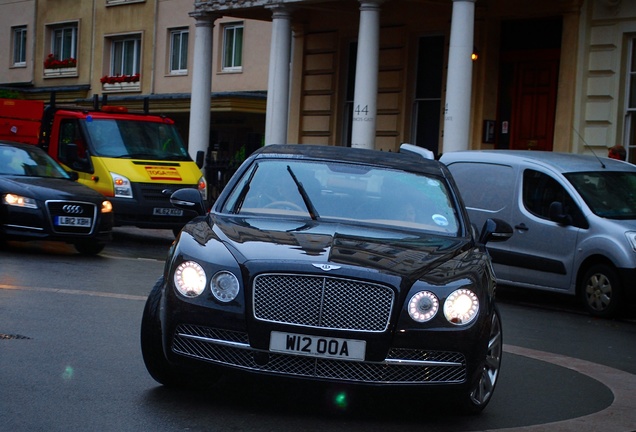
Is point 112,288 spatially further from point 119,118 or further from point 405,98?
point 405,98

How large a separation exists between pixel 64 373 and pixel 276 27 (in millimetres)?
21422

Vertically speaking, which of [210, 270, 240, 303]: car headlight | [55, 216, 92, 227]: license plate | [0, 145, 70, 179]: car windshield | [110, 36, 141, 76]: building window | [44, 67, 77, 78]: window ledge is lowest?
[55, 216, 92, 227]: license plate

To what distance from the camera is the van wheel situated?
14.1 metres

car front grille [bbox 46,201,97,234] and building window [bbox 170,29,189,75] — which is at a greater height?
building window [bbox 170,29,189,75]

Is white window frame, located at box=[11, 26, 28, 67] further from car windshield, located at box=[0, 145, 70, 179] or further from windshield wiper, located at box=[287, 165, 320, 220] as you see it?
windshield wiper, located at box=[287, 165, 320, 220]

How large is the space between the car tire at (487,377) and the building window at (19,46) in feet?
139

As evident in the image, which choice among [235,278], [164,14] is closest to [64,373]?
[235,278]

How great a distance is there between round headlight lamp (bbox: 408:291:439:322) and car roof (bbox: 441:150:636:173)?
8.86m

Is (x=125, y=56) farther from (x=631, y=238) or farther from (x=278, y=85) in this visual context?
(x=631, y=238)

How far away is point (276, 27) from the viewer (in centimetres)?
2870

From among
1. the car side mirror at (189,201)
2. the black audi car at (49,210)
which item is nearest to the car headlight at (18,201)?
the black audi car at (49,210)

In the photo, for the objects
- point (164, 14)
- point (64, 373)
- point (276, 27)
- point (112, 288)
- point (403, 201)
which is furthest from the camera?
point (164, 14)

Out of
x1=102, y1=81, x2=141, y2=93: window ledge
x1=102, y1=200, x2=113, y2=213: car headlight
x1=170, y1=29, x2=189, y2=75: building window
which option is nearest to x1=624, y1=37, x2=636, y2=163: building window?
x1=102, y1=200, x2=113, y2=213: car headlight

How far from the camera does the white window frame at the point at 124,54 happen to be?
42.3 metres
